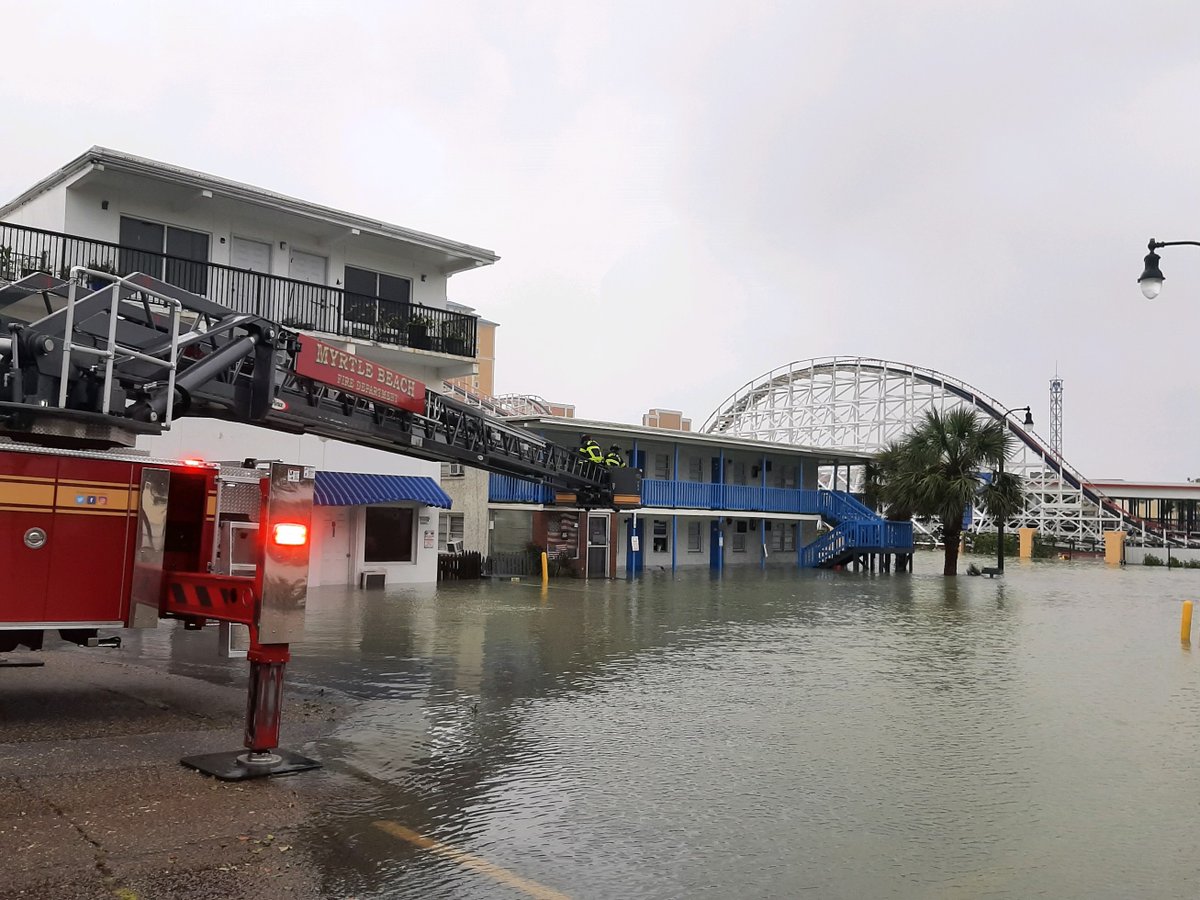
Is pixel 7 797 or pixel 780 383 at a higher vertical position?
pixel 780 383

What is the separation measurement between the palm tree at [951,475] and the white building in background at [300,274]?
60.0 feet

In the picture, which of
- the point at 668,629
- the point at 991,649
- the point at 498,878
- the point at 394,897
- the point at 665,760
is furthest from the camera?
the point at 668,629

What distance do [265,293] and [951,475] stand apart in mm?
25462

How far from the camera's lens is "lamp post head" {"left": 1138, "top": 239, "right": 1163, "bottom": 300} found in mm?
15102

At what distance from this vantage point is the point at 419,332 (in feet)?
83.6

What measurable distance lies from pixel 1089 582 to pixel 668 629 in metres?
24.4

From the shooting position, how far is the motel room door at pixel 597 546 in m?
32.0

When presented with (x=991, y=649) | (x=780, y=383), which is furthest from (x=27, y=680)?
(x=780, y=383)

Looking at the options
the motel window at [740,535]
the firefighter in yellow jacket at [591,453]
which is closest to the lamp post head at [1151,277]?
the firefighter in yellow jacket at [591,453]

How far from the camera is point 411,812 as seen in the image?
648cm

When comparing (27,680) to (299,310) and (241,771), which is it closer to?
(241,771)

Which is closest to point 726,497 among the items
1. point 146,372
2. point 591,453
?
point 591,453

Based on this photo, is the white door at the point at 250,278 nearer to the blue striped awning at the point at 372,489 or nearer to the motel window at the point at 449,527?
the blue striped awning at the point at 372,489

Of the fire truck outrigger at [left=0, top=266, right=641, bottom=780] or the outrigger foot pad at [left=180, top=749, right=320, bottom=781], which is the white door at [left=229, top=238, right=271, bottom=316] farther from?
the outrigger foot pad at [left=180, top=749, right=320, bottom=781]
